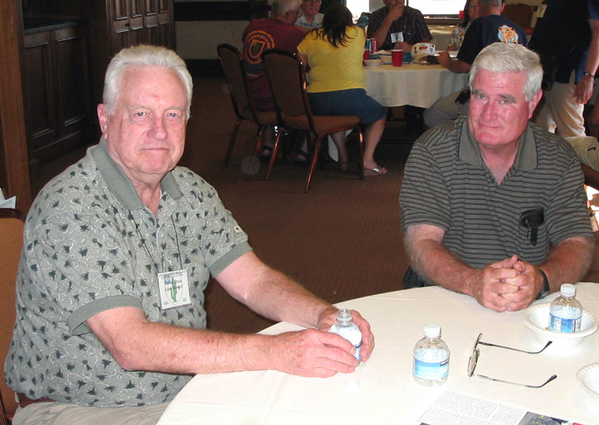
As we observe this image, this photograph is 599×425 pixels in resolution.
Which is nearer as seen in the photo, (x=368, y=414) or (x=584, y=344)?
(x=368, y=414)

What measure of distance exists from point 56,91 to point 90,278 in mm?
5127

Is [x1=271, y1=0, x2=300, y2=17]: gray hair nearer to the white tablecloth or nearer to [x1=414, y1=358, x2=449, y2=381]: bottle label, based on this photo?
the white tablecloth

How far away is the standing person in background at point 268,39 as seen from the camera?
5.88m

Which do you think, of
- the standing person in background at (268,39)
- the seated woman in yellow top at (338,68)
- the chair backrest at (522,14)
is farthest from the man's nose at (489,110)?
the chair backrest at (522,14)

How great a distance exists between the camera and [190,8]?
37.0 feet

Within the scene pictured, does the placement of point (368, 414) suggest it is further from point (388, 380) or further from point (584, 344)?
point (584, 344)

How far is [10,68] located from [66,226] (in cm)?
206

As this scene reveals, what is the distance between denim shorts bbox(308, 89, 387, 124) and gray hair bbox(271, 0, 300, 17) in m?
0.80

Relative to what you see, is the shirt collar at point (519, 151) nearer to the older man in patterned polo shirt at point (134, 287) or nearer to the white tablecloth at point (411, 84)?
the older man in patterned polo shirt at point (134, 287)

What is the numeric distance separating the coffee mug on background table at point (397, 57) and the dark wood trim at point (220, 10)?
5491 mm

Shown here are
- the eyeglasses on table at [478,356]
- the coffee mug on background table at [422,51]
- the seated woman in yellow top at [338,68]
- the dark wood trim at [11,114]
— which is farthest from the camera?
the coffee mug on background table at [422,51]

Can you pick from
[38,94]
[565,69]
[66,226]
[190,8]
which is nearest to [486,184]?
[66,226]

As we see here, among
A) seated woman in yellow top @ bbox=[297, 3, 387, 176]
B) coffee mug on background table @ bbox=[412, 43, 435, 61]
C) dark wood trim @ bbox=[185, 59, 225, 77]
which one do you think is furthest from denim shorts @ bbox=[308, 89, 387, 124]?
dark wood trim @ bbox=[185, 59, 225, 77]

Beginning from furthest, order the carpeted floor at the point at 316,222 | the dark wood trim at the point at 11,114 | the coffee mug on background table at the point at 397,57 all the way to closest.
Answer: the coffee mug on background table at the point at 397,57, the carpeted floor at the point at 316,222, the dark wood trim at the point at 11,114
